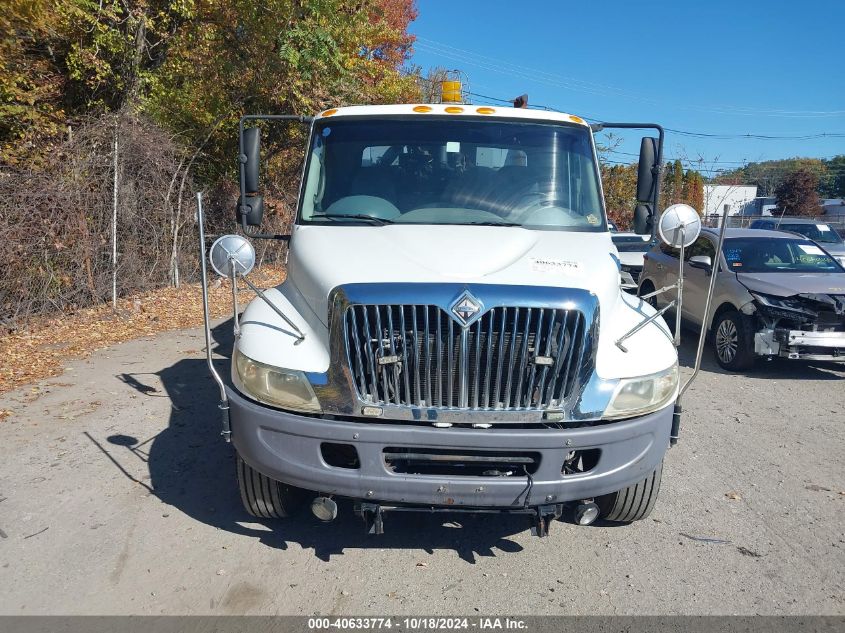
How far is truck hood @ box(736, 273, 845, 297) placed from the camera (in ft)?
25.4

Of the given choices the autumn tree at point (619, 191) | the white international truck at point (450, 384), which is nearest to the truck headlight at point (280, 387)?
the white international truck at point (450, 384)

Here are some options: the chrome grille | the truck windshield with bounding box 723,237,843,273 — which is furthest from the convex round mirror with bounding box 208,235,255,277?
the truck windshield with bounding box 723,237,843,273

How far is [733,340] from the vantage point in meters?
8.09

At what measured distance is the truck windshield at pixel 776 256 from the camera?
8641 millimetres

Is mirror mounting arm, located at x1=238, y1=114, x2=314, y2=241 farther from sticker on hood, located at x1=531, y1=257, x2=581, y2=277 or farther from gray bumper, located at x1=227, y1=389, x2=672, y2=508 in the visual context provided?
sticker on hood, located at x1=531, y1=257, x2=581, y2=277

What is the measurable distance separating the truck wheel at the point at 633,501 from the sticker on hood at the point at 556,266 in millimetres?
1217

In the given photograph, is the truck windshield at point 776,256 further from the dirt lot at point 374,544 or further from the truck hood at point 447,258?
the truck hood at point 447,258

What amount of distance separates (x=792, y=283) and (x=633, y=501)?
526 centimetres

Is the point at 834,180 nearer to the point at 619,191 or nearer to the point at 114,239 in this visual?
the point at 619,191

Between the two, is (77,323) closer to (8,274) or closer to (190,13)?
(8,274)

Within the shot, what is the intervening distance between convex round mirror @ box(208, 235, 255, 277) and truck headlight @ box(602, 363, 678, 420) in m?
2.06

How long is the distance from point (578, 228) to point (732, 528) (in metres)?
2.07

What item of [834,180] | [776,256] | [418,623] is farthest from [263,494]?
[834,180]

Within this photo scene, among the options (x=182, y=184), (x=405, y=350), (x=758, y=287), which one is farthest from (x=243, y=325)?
(x=182, y=184)
